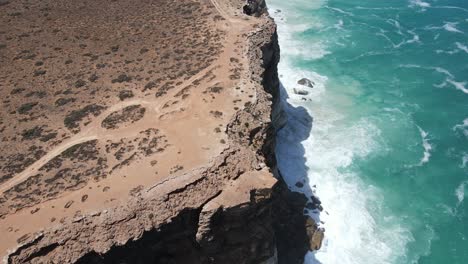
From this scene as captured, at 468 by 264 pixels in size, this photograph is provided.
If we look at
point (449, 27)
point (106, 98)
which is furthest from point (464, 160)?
point (106, 98)

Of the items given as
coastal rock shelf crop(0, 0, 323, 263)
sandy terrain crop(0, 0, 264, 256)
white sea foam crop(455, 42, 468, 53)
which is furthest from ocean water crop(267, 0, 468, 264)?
sandy terrain crop(0, 0, 264, 256)

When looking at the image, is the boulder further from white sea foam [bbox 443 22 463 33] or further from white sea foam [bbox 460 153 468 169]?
white sea foam [bbox 443 22 463 33]

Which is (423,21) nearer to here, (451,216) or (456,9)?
(456,9)

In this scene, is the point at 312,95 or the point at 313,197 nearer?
the point at 313,197

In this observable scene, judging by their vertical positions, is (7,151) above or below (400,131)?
above

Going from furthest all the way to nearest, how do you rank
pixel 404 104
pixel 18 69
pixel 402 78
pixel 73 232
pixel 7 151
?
1. pixel 402 78
2. pixel 404 104
3. pixel 18 69
4. pixel 7 151
5. pixel 73 232

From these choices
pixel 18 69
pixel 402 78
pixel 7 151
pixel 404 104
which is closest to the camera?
pixel 7 151

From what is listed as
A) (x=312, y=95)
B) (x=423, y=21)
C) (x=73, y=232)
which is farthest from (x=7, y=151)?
(x=423, y=21)

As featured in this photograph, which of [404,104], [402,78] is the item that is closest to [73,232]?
[404,104]
